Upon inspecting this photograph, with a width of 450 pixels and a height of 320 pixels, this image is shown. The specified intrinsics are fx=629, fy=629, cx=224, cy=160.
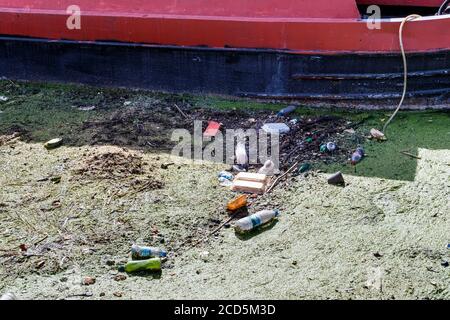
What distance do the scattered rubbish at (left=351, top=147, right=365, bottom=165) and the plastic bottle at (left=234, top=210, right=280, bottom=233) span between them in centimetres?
91

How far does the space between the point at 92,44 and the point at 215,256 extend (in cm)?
298

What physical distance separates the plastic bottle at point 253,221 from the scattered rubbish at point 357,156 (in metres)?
0.91

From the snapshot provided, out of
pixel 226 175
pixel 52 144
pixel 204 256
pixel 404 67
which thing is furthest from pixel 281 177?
pixel 52 144

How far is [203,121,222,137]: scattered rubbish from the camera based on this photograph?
5.05 meters

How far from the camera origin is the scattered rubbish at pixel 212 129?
16.6 ft

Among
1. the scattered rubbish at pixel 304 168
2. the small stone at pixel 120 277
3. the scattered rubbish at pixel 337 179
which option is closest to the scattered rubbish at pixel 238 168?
the scattered rubbish at pixel 304 168

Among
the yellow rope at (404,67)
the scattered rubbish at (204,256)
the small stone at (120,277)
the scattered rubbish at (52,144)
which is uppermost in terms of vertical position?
the yellow rope at (404,67)

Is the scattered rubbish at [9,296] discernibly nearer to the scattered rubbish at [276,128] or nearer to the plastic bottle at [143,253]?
the plastic bottle at [143,253]

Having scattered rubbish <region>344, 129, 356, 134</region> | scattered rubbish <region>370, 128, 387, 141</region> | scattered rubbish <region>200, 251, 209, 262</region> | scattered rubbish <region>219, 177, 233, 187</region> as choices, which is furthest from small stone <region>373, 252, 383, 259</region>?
scattered rubbish <region>344, 129, 356, 134</region>

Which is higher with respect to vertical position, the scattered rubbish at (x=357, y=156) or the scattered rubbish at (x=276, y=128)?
the scattered rubbish at (x=276, y=128)

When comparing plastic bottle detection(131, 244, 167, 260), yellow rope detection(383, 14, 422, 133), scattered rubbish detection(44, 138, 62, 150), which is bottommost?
plastic bottle detection(131, 244, 167, 260)

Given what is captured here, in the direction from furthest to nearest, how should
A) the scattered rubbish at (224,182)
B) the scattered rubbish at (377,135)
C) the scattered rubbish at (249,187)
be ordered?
the scattered rubbish at (377,135) < the scattered rubbish at (224,182) < the scattered rubbish at (249,187)

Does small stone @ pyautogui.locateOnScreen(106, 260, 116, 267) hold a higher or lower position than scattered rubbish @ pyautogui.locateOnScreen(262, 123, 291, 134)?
lower

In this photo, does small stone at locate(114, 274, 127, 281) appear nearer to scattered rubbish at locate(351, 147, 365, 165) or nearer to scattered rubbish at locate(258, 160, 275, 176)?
scattered rubbish at locate(258, 160, 275, 176)
